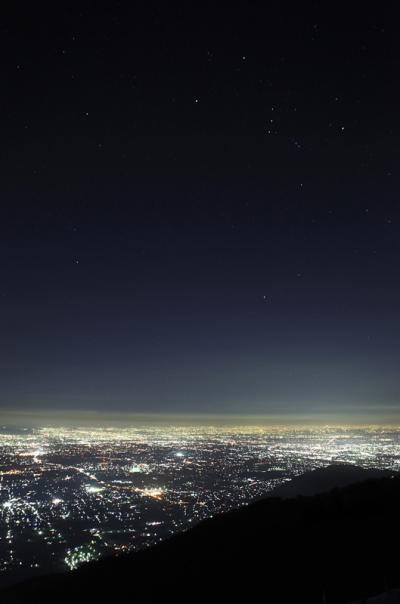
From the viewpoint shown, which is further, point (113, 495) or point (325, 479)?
point (113, 495)

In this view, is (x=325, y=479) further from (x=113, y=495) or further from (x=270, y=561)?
(x=270, y=561)

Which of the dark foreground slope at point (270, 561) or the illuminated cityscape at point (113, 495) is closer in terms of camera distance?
the dark foreground slope at point (270, 561)

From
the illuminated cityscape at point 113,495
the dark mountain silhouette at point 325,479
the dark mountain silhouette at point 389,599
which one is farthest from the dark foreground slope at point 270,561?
the dark mountain silhouette at point 325,479

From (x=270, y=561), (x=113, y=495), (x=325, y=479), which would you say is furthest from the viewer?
(x=113, y=495)

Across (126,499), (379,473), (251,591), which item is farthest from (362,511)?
(126,499)

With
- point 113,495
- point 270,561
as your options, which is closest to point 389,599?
point 270,561

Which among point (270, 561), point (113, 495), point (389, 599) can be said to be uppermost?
point (389, 599)

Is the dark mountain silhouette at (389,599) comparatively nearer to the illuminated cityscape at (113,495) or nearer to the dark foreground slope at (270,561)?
the dark foreground slope at (270,561)

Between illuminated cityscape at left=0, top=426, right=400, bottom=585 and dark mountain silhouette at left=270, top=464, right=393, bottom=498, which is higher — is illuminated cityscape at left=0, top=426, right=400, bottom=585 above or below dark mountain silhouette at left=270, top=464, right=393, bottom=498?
below

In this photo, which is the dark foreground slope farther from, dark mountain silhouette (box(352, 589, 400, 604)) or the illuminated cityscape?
the illuminated cityscape

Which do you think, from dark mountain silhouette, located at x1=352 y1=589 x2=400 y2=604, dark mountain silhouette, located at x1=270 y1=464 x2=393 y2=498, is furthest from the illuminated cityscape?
dark mountain silhouette, located at x1=352 y1=589 x2=400 y2=604
